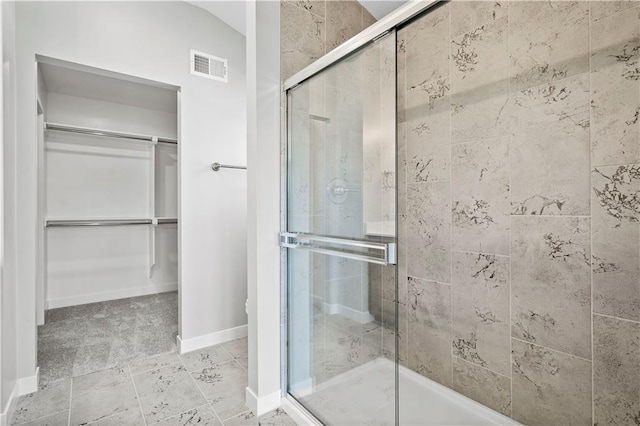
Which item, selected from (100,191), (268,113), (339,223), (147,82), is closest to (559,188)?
(339,223)

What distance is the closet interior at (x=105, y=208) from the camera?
115 inches

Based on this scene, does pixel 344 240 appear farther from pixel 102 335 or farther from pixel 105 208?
pixel 105 208

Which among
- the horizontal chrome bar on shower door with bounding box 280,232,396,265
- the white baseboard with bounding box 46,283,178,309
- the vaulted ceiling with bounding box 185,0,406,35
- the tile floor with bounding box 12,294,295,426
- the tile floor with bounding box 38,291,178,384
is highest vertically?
the vaulted ceiling with bounding box 185,0,406,35

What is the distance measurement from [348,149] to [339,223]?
313 mm

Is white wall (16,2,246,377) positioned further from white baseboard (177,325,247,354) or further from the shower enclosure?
the shower enclosure

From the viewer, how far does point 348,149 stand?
141cm

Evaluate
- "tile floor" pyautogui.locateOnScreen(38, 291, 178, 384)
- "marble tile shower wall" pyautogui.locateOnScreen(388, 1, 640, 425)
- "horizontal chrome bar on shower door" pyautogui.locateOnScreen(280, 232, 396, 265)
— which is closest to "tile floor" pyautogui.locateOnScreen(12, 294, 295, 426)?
"tile floor" pyautogui.locateOnScreen(38, 291, 178, 384)

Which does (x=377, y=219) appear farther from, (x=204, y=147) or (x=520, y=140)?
(x=204, y=147)

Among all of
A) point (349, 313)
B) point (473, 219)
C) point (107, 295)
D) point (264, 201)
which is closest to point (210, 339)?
point (264, 201)

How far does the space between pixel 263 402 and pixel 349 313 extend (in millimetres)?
697

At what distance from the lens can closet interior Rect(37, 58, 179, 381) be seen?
293 centimetres

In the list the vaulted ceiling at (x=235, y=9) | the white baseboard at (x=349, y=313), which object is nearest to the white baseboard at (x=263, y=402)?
the white baseboard at (x=349, y=313)

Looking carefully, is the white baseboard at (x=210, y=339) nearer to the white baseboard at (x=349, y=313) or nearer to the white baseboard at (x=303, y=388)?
the white baseboard at (x=303, y=388)

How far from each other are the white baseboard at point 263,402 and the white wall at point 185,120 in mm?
901
